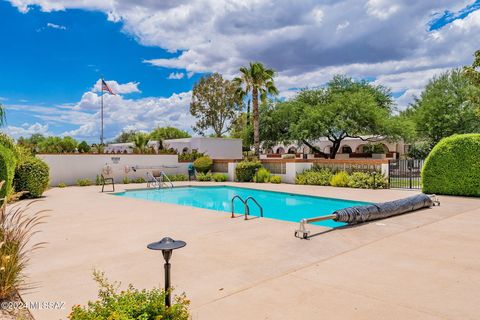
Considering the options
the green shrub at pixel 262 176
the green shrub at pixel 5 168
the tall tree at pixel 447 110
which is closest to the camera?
the green shrub at pixel 5 168

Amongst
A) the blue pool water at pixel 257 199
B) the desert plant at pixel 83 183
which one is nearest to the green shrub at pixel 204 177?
the blue pool water at pixel 257 199

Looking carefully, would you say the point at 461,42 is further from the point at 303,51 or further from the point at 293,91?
the point at 293,91

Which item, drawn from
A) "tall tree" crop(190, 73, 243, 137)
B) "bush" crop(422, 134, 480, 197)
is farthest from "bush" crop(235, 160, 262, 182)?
"tall tree" crop(190, 73, 243, 137)

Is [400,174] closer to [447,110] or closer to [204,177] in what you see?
[204,177]

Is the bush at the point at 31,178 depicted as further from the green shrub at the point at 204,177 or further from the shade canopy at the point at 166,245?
the shade canopy at the point at 166,245

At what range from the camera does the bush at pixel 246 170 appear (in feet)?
67.9

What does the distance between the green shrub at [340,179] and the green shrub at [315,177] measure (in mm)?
396

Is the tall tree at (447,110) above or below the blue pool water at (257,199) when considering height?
above

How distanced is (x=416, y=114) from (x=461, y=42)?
15.7m

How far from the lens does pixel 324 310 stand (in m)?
3.61

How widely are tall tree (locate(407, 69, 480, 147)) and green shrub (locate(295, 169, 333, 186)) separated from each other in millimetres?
18840

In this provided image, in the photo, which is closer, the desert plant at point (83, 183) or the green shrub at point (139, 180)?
the desert plant at point (83, 183)

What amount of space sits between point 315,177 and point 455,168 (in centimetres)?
683

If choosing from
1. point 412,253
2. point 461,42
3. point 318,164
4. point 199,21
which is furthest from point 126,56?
point 412,253
